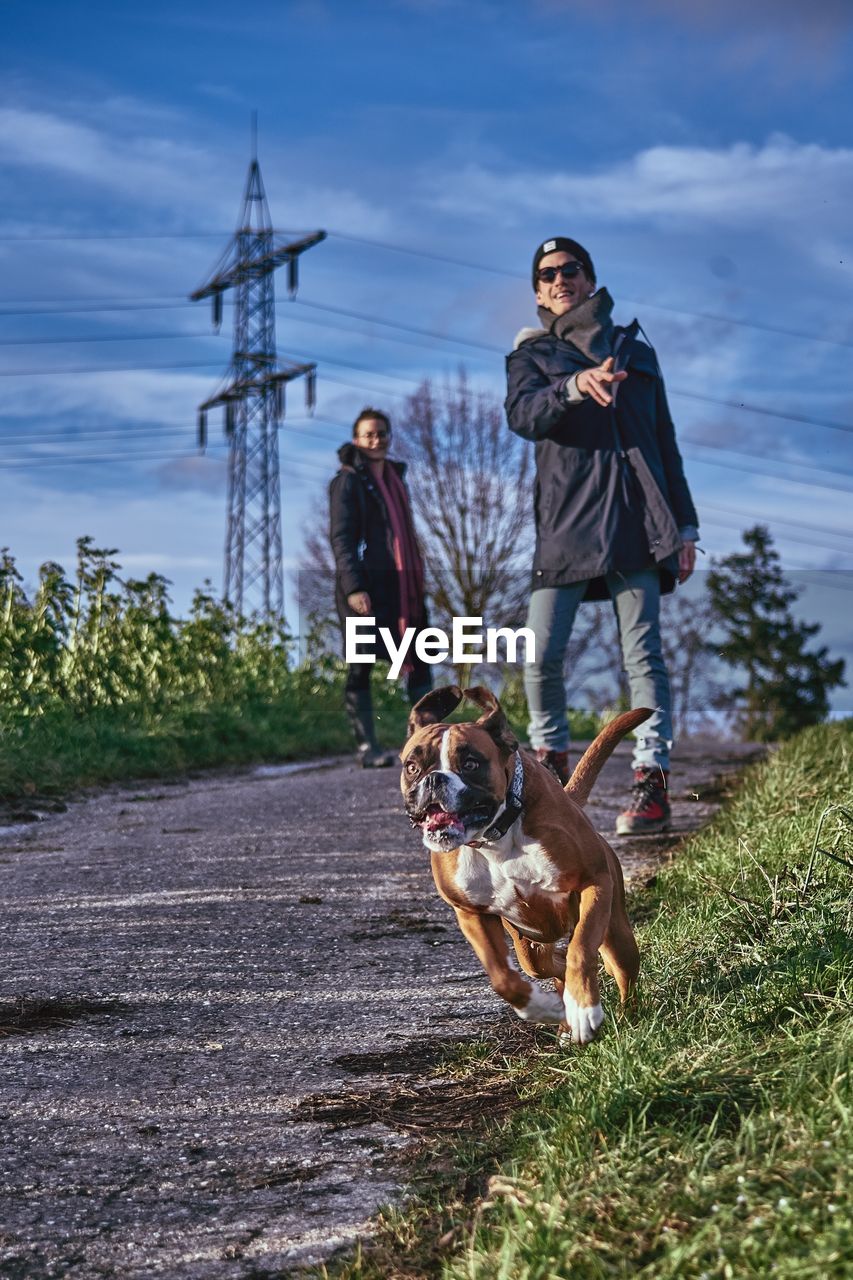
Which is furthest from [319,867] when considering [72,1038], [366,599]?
[366,599]

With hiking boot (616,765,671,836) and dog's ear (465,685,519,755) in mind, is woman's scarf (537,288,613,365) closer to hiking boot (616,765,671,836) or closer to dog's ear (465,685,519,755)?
hiking boot (616,765,671,836)

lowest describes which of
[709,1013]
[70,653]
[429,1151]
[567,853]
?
[429,1151]

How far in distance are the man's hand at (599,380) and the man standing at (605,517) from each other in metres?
0.88

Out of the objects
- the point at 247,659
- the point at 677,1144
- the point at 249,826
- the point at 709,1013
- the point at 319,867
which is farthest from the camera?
the point at 247,659

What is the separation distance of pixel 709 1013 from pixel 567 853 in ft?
1.40

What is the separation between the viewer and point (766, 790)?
6.02 m

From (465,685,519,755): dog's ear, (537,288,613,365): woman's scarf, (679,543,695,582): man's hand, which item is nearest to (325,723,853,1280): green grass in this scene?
(465,685,519,755): dog's ear

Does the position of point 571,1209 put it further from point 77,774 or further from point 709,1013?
A: point 77,774

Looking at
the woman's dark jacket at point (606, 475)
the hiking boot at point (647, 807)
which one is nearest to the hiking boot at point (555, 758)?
the hiking boot at point (647, 807)

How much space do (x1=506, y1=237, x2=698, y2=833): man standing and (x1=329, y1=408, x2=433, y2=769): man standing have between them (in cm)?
329

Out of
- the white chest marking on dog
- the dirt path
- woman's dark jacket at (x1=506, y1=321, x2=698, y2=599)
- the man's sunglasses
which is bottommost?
the dirt path

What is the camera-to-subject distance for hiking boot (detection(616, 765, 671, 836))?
6.20 meters

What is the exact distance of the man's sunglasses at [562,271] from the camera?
19.5ft

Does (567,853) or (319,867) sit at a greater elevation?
(567,853)
